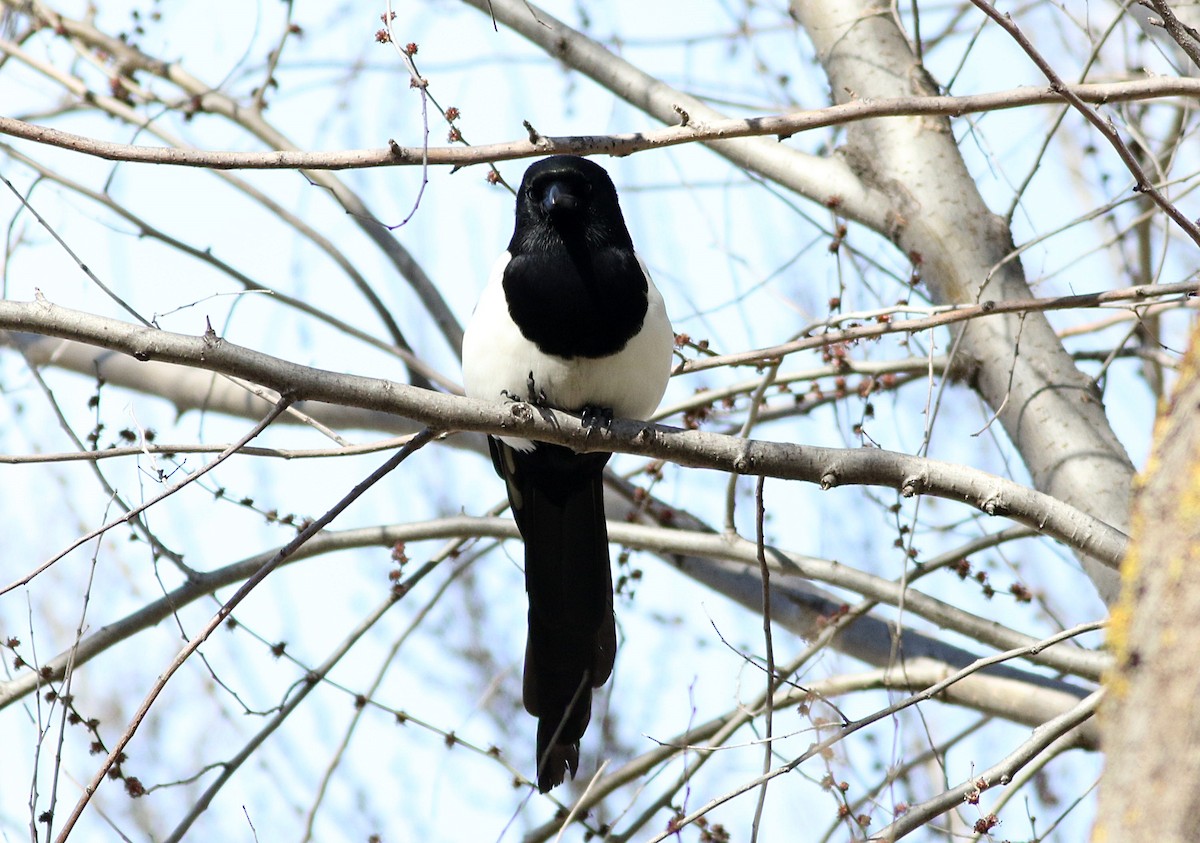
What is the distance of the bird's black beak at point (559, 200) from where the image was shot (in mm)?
3359

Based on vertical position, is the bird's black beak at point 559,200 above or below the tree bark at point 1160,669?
above

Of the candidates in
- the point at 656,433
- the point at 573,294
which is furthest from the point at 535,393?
the point at 656,433

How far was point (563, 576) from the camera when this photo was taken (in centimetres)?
355

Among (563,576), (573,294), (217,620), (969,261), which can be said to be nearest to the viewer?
(217,620)

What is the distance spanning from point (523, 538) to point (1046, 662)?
135 centimetres

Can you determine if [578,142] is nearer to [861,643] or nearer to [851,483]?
[851,483]

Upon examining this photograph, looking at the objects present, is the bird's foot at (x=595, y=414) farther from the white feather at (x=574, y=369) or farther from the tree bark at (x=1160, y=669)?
the tree bark at (x=1160, y=669)

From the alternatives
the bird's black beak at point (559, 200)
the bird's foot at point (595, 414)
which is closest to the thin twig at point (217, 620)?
the bird's foot at point (595, 414)

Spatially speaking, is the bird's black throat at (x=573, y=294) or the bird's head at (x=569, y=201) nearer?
the bird's black throat at (x=573, y=294)

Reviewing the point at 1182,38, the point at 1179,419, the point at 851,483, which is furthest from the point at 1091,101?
the point at 1179,419

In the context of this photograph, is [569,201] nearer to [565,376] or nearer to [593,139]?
[565,376]

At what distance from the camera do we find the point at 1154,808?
1.05 m

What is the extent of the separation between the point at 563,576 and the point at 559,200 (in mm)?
993

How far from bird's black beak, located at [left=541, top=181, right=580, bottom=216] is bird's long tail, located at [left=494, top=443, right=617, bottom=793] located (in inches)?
24.7
